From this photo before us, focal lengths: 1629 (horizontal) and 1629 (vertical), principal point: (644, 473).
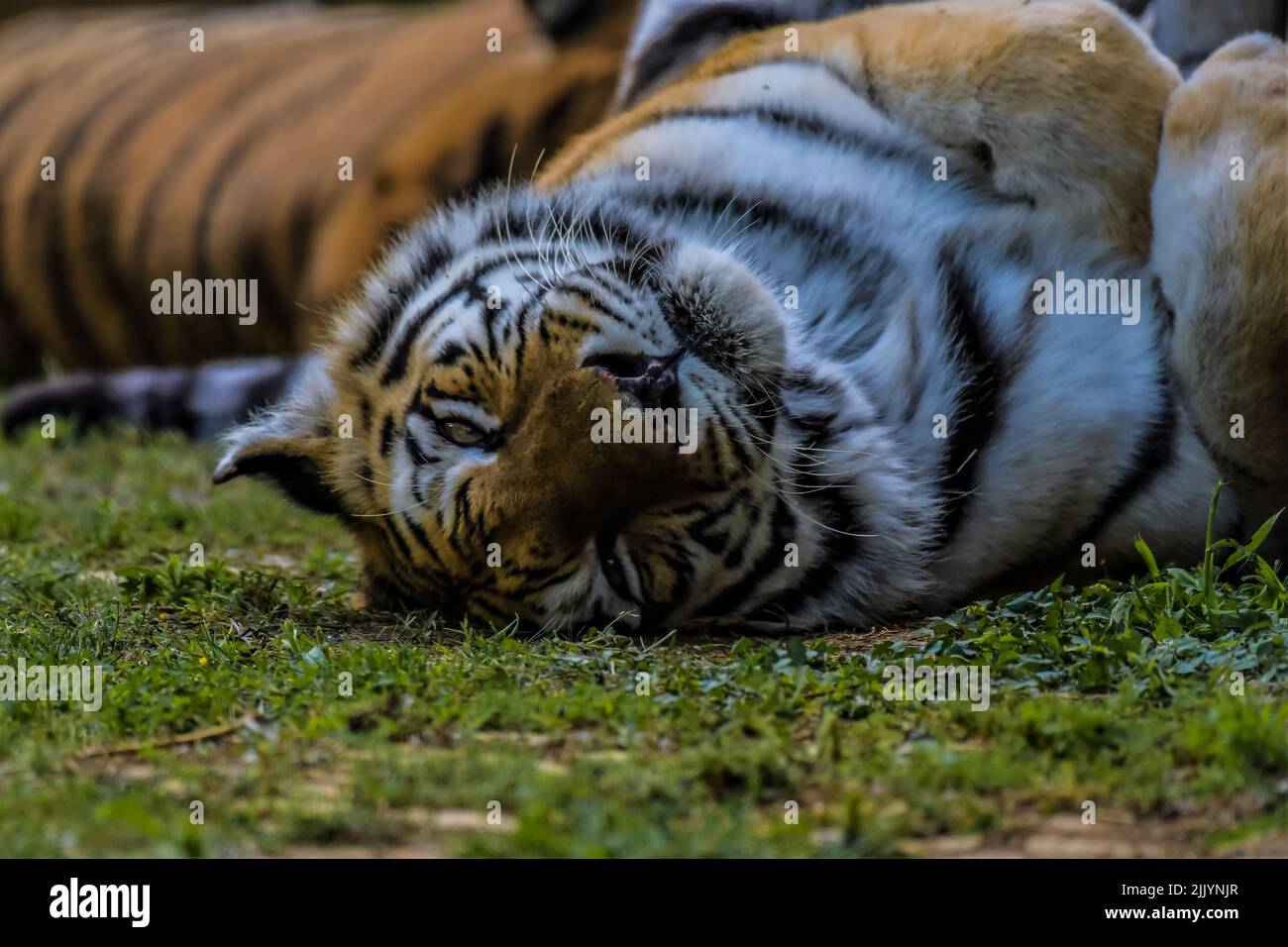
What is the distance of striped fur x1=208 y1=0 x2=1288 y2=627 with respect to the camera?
2408mm

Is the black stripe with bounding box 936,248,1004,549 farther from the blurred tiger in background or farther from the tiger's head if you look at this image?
the blurred tiger in background

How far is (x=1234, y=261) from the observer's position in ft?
8.50

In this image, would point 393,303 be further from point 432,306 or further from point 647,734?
point 647,734

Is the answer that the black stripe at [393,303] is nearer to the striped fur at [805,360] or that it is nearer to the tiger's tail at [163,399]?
the striped fur at [805,360]

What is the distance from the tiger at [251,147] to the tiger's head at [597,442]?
90.5 inches

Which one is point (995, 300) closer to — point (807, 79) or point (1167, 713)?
point (807, 79)

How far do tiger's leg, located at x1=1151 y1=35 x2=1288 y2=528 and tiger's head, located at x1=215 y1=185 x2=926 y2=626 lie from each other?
60 centimetres

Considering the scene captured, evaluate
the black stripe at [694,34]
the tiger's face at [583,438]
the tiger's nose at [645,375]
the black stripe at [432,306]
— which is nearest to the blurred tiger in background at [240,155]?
the black stripe at [694,34]

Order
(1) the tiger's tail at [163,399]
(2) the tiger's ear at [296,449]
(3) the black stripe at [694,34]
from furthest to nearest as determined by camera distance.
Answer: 1. (1) the tiger's tail at [163,399]
2. (3) the black stripe at [694,34]
3. (2) the tiger's ear at [296,449]

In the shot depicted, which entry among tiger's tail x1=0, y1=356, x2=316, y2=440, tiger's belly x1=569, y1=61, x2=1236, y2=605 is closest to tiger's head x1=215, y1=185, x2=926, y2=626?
tiger's belly x1=569, y1=61, x2=1236, y2=605

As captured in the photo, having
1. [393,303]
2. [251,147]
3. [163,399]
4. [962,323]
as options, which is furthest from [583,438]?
[251,147]

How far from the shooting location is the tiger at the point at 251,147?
16.7ft
